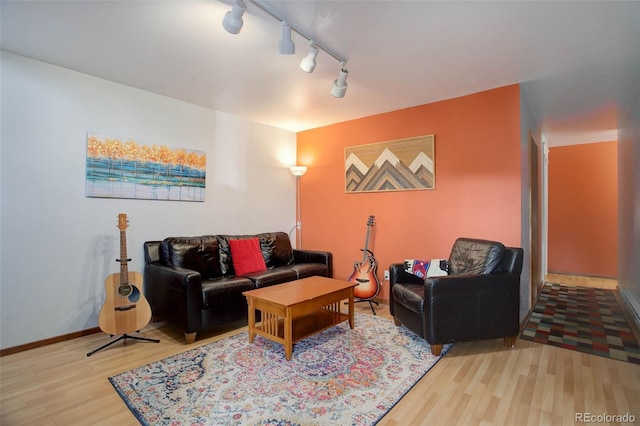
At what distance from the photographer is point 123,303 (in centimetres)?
279

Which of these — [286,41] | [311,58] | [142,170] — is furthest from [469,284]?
[142,170]

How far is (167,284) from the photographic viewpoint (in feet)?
9.78

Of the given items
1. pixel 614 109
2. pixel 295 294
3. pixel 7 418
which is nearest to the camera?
pixel 7 418

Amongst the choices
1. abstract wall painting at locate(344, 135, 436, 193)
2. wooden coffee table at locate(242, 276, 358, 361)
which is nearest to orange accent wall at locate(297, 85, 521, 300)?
abstract wall painting at locate(344, 135, 436, 193)

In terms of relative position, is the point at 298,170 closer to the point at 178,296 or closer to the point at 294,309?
the point at 178,296

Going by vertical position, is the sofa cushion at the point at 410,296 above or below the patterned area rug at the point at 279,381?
above

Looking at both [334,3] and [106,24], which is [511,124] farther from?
[106,24]

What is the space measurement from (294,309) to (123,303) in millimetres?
1563

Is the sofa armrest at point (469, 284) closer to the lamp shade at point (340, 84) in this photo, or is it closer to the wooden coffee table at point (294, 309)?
the wooden coffee table at point (294, 309)

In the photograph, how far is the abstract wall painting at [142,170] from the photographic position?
3.06 meters

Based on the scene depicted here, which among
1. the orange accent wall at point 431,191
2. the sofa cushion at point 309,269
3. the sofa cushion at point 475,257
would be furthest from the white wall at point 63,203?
the sofa cushion at point 475,257

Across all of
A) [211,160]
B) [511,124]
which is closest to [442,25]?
[511,124]

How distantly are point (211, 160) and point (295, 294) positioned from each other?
2.20m

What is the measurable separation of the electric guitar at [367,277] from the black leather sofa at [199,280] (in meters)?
0.46
